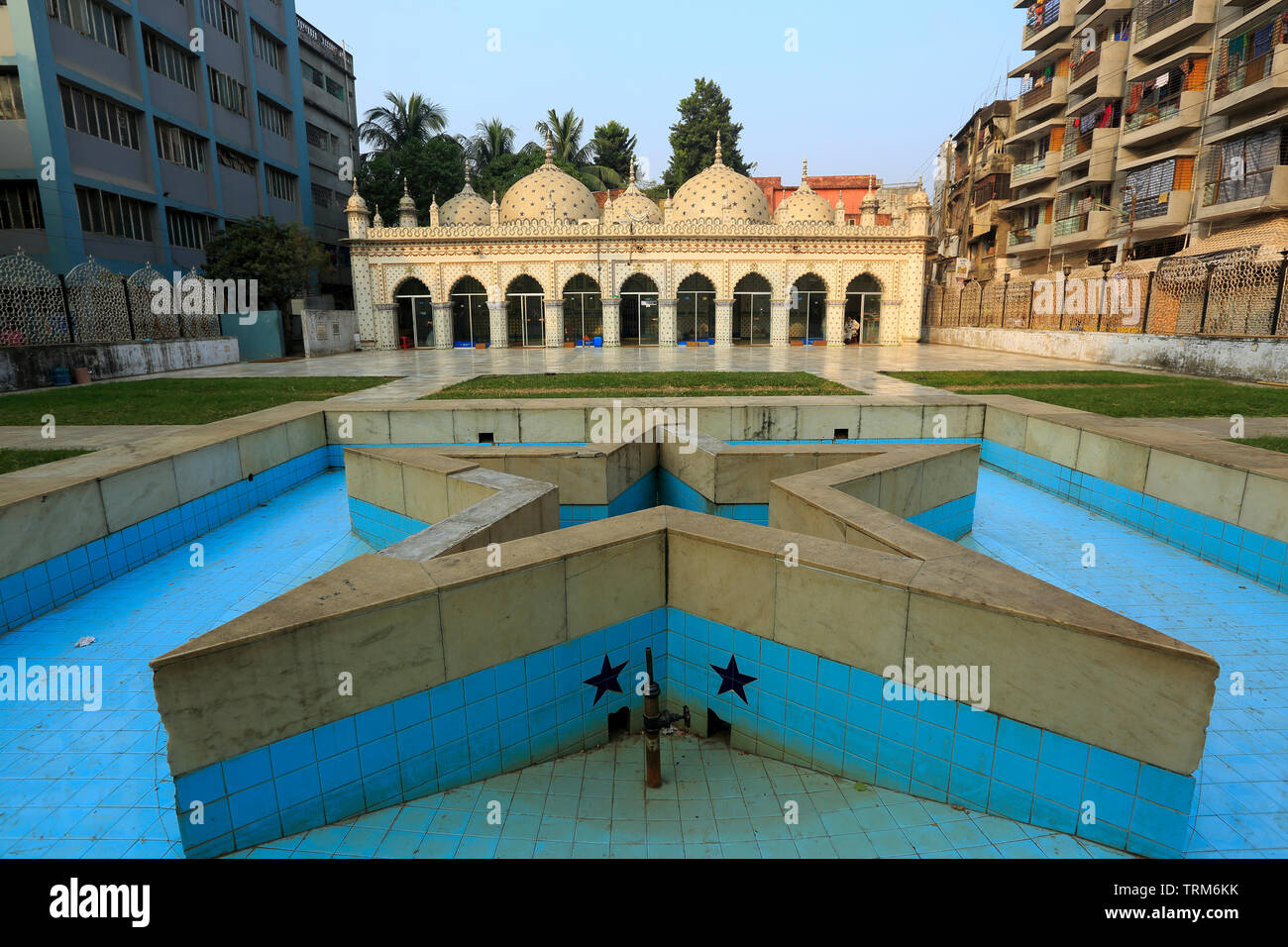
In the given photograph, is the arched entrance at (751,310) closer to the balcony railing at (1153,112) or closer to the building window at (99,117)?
the balcony railing at (1153,112)

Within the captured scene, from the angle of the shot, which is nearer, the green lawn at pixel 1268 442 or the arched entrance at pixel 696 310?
the green lawn at pixel 1268 442

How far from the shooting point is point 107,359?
1702cm

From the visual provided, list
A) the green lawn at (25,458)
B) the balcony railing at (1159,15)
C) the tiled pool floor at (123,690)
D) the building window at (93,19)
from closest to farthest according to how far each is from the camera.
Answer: the tiled pool floor at (123,690), the green lawn at (25,458), the building window at (93,19), the balcony railing at (1159,15)

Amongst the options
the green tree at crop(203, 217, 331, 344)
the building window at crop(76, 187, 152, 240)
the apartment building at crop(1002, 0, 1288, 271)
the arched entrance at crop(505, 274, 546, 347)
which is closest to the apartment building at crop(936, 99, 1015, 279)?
the apartment building at crop(1002, 0, 1288, 271)

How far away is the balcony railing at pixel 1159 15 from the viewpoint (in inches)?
945

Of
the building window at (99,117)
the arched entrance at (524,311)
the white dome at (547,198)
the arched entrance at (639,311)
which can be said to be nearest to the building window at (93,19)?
the building window at (99,117)

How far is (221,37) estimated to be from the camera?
92.9ft

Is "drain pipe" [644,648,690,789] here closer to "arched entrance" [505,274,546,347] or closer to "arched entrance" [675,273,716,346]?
"arched entrance" [675,273,716,346]

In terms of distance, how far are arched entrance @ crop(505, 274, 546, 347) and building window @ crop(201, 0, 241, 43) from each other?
48.6 feet

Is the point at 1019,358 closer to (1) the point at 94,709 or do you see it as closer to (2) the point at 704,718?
(2) the point at 704,718

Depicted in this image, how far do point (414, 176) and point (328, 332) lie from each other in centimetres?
1272

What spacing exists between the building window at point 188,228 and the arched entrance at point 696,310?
1956 centimetres

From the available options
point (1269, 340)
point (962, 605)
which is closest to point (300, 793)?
point (962, 605)

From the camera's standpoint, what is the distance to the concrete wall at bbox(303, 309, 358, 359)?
2755 centimetres
